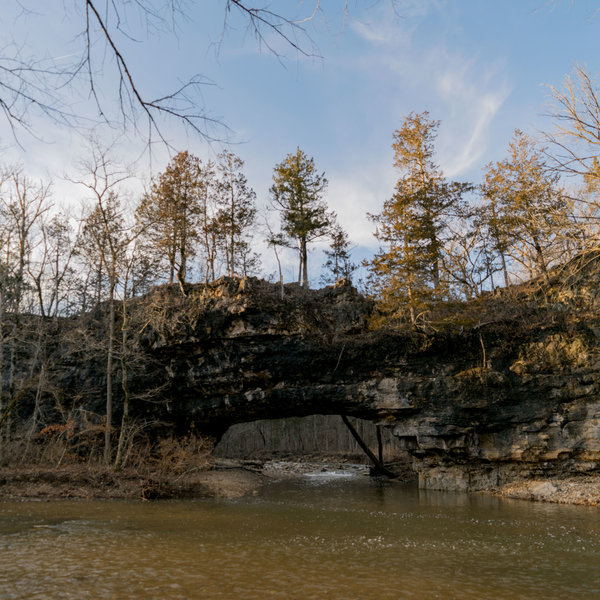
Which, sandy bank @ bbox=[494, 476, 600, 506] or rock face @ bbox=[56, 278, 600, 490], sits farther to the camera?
rock face @ bbox=[56, 278, 600, 490]

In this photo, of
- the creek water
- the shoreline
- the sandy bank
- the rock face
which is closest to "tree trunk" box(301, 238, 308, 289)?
the rock face

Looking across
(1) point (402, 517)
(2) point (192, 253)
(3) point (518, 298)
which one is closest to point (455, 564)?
(1) point (402, 517)

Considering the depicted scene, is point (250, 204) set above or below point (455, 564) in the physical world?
above

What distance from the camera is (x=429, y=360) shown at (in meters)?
20.6

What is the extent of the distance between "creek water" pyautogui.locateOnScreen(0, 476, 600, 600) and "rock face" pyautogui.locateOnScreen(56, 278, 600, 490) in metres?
4.77

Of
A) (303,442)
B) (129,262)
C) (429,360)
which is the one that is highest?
(129,262)

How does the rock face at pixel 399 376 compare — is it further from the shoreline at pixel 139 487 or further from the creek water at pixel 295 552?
the creek water at pixel 295 552

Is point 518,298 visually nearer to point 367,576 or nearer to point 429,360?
point 429,360

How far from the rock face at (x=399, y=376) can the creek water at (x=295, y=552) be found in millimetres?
4773

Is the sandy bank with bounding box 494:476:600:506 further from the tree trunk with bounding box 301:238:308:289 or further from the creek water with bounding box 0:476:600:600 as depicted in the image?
the tree trunk with bounding box 301:238:308:289

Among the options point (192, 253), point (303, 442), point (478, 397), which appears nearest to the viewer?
point (478, 397)

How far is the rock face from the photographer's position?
1820 centimetres

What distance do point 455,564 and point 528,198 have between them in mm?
19314

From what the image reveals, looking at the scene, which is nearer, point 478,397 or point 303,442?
point 478,397
